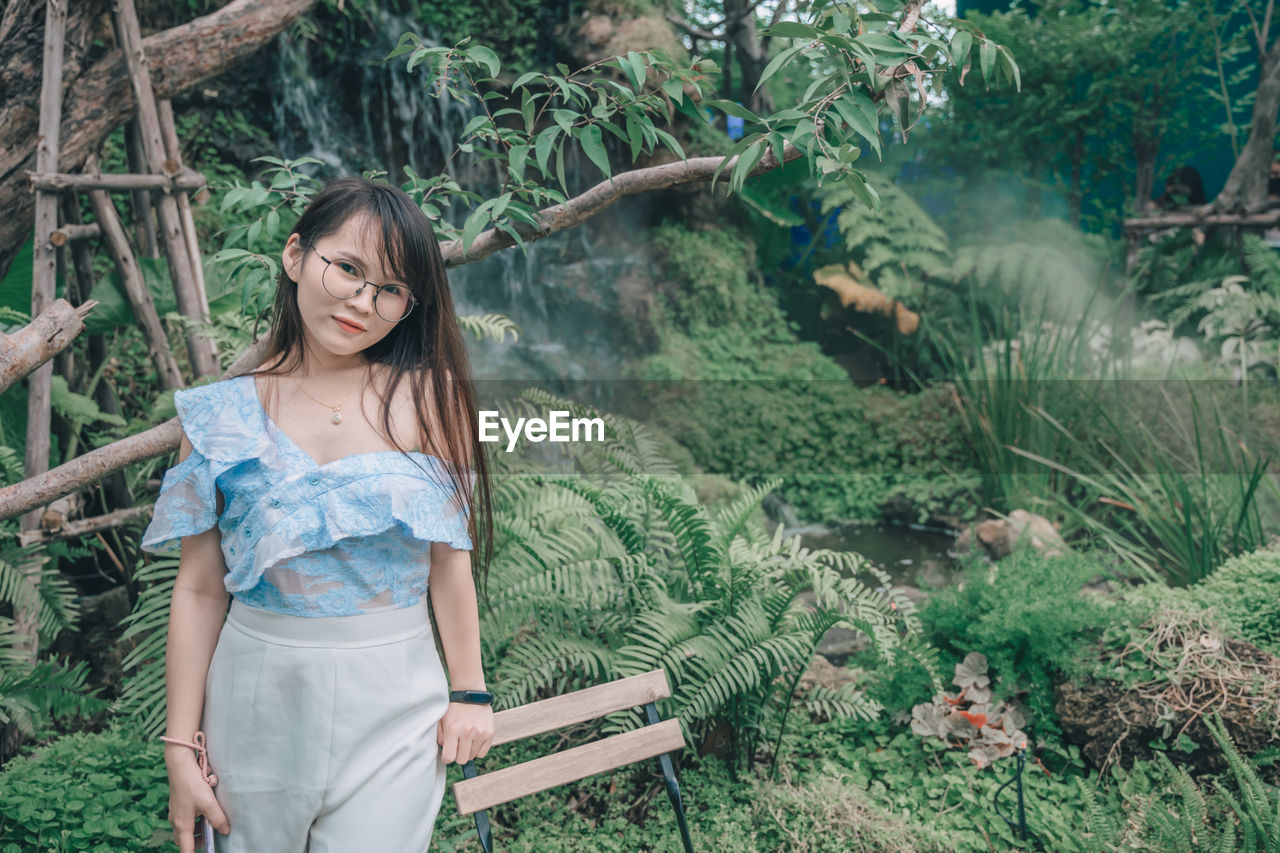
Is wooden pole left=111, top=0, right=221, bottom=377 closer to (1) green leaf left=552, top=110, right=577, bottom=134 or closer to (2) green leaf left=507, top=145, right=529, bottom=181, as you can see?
(2) green leaf left=507, top=145, right=529, bottom=181

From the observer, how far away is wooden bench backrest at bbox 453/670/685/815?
1892mm

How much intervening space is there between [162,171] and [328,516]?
95.3 inches

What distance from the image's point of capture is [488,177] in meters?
7.46

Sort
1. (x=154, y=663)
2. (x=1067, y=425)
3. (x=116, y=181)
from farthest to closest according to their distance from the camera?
1. (x=1067, y=425)
2. (x=116, y=181)
3. (x=154, y=663)

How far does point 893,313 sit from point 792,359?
41.9 inches

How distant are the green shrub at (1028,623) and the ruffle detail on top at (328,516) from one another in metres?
2.25

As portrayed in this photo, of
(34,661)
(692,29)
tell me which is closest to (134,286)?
(34,661)

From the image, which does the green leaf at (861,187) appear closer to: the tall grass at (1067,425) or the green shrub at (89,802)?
the green shrub at (89,802)

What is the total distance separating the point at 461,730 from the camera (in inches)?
57.4

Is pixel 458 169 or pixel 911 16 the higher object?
pixel 911 16

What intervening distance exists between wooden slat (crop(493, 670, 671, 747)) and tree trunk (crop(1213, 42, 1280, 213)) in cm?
738

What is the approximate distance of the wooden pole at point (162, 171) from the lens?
2916 millimetres

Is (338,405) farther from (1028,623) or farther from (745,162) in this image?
(1028,623)

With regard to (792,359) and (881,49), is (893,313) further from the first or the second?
(881,49)
